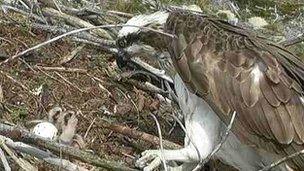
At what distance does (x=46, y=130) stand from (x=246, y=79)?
125 centimetres

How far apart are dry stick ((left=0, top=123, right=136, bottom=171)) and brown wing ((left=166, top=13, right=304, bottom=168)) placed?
654 mm

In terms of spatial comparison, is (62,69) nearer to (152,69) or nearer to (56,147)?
(152,69)

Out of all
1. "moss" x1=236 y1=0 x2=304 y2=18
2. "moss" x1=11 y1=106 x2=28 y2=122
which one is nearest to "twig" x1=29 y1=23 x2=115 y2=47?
"moss" x1=11 y1=106 x2=28 y2=122

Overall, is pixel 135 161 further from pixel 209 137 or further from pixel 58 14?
pixel 58 14

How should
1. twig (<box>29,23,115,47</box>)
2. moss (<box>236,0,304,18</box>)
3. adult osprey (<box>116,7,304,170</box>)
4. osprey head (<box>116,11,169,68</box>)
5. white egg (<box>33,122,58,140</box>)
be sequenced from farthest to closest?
moss (<box>236,0,304,18</box>) → twig (<box>29,23,115,47</box>) → osprey head (<box>116,11,169,68</box>) → white egg (<box>33,122,58,140</box>) → adult osprey (<box>116,7,304,170</box>)

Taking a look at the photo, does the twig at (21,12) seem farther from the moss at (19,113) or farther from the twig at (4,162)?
the twig at (4,162)

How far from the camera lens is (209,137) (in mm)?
4914

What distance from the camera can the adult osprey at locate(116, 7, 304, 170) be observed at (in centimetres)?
470

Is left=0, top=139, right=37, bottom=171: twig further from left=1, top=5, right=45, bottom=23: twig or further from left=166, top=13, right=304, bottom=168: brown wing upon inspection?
left=1, top=5, right=45, bottom=23: twig

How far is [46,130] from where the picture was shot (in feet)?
17.0

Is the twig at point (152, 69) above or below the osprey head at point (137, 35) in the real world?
below

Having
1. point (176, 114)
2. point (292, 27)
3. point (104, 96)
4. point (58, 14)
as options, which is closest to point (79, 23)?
point (58, 14)

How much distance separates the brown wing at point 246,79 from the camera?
4.70 meters

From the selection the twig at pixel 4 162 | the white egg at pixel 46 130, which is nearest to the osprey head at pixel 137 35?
the white egg at pixel 46 130
